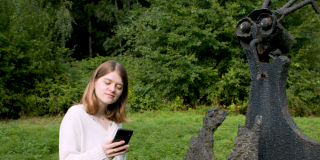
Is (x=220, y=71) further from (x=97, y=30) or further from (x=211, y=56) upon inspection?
(x=97, y=30)

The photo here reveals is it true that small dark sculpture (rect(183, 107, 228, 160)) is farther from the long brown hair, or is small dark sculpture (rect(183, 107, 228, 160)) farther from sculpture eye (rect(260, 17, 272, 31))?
sculpture eye (rect(260, 17, 272, 31))

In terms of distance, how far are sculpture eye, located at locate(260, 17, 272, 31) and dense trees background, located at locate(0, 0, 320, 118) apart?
22.9 ft

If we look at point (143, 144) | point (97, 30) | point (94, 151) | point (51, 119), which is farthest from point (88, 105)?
point (97, 30)

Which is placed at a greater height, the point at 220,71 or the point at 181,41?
the point at 181,41

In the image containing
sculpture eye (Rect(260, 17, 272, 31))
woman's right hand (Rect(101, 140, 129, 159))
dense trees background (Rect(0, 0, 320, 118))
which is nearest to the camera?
woman's right hand (Rect(101, 140, 129, 159))

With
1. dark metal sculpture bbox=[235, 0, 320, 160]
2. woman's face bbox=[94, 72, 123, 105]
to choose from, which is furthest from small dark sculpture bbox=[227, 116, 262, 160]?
woman's face bbox=[94, 72, 123, 105]

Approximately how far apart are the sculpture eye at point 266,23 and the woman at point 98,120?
182cm

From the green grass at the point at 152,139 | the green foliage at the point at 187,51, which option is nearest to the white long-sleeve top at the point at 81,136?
the green grass at the point at 152,139

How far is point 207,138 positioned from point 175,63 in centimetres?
817

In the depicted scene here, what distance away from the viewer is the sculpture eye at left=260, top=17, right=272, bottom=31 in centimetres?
315

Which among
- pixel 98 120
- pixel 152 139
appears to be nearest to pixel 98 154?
pixel 98 120

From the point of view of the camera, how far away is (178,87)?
1077cm

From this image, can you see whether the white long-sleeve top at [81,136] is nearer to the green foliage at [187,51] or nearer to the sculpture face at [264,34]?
the sculpture face at [264,34]

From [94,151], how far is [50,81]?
384 inches
